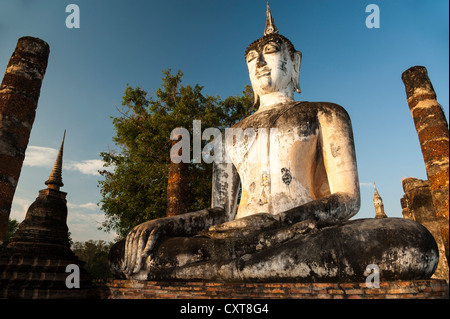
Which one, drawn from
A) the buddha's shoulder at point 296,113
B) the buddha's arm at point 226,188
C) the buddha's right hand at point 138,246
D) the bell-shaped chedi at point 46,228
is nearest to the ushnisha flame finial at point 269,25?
the buddha's shoulder at point 296,113

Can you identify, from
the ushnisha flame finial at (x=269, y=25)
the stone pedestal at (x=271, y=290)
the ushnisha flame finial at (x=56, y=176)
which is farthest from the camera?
the ushnisha flame finial at (x=56, y=176)

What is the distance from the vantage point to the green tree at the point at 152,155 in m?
11.1

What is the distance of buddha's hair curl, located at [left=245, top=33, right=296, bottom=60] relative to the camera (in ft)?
16.2

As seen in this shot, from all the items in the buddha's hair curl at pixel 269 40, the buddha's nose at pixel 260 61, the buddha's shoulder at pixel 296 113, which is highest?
the buddha's hair curl at pixel 269 40

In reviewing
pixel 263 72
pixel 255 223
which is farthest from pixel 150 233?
pixel 263 72

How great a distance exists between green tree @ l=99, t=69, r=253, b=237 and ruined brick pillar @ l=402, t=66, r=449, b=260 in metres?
6.38

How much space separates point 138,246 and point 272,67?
3.43 m

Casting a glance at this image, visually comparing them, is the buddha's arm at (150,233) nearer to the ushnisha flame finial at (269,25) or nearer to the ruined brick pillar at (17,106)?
the ushnisha flame finial at (269,25)

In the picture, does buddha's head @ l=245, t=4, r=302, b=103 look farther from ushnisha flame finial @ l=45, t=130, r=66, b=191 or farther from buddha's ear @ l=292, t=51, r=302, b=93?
ushnisha flame finial @ l=45, t=130, r=66, b=191

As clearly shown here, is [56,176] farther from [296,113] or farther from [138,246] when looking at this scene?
[296,113]

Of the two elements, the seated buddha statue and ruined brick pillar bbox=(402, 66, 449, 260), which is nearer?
the seated buddha statue

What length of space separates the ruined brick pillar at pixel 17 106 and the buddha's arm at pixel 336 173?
567 centimetres

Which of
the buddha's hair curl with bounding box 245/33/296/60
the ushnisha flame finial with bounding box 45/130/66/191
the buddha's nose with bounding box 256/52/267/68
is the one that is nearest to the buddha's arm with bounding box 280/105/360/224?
the buddha's nose with bounding box 256/52/267/68

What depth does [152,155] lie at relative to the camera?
1190 centimetres
